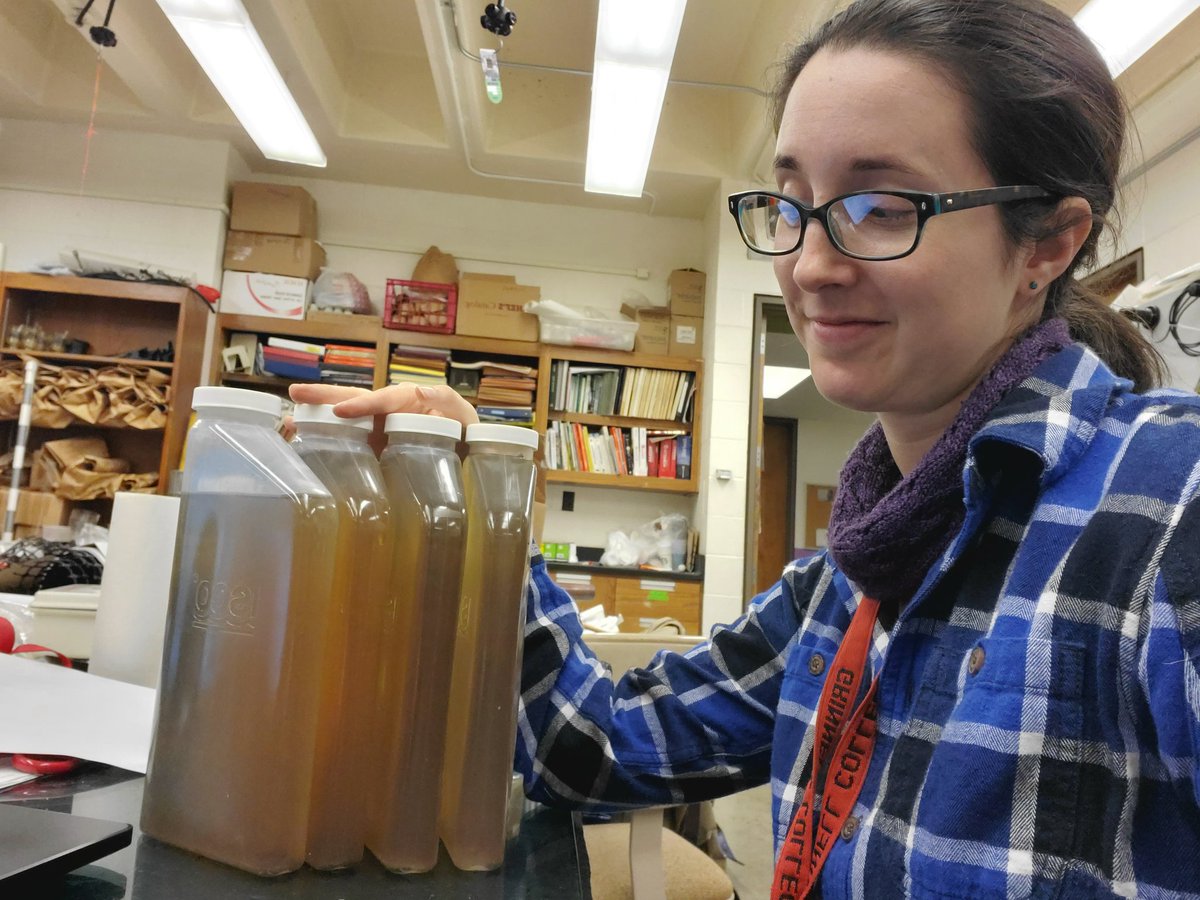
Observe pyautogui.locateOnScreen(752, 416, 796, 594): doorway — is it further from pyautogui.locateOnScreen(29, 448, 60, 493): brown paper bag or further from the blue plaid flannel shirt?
the blue plaid flannel shirt

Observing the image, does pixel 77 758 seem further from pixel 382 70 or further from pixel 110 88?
pixel 110 88

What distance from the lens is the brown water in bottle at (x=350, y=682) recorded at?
489 mm

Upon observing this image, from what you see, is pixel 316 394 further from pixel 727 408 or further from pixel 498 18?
pixel 727 408

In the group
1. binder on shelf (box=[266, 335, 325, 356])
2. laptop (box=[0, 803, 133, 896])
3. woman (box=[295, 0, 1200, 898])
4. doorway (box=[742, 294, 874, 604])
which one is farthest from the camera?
doorway (box=[742, 294, 874, 604])

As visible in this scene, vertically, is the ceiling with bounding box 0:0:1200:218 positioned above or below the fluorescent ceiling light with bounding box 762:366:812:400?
above

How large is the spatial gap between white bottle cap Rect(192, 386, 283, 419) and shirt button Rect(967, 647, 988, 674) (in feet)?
1.70

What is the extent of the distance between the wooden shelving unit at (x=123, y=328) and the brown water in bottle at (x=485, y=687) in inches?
145

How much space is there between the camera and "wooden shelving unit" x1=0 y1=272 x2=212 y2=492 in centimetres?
367

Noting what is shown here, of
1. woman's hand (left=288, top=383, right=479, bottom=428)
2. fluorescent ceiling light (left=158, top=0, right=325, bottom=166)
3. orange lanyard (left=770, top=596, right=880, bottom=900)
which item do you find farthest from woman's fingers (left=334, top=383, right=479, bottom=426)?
fluorescent ceiling light (left=158, top=0, right=325, bottom=166)

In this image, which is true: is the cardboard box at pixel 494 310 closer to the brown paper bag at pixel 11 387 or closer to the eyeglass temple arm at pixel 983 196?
the brown paper bag at pixel 11 387

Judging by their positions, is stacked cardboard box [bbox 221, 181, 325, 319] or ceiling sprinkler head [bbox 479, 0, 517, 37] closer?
ceiling sprinkler head [bbox 479, 0, 517, 37]

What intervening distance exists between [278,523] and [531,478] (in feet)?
0.58

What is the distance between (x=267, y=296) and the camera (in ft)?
13.2

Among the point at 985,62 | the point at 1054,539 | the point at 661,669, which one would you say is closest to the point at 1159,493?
the point at 1054,539
